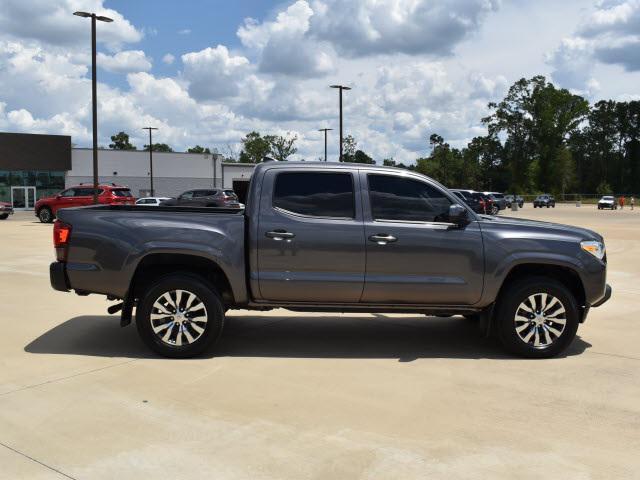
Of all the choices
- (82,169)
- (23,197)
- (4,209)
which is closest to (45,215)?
(4,209)

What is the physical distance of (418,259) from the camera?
5.86 m

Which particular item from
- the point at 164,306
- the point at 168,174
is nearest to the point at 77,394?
the point at 164,306

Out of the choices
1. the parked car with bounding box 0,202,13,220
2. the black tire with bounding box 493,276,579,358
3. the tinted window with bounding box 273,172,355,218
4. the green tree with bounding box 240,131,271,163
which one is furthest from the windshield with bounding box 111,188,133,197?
the green tree with bounding box 240,131,271,163

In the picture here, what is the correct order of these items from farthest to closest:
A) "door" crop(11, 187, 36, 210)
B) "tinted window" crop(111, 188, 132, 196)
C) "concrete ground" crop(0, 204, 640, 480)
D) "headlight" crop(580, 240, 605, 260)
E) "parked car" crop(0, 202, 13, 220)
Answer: "door" crop(11, 187, 36, 210), "parked car" crop(0, 202, 13, 220), "tinted window" crop(111, 188, 132, 196), "headlight" crop(580, 240, 605, 260), "concrete ground" crop(0, 204, 640, 480)

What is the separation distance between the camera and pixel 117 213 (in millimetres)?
5949

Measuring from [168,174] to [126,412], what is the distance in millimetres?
61079

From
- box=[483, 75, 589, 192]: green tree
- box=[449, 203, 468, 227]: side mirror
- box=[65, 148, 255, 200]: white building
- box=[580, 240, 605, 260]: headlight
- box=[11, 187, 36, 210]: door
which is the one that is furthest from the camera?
box=[483, 75, 589, 192]: green tree

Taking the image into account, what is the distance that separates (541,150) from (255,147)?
45.7 meters

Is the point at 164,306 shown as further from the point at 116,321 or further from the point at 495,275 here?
the point at 495,275

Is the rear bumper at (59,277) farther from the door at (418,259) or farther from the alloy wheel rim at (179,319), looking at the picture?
the door at (418,259)

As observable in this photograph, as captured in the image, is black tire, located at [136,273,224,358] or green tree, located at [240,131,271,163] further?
green tree, located at [240,131,271,163]

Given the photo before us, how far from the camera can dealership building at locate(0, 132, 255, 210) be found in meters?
52.8

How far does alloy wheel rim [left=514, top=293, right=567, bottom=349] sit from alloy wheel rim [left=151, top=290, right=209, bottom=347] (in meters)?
3.01

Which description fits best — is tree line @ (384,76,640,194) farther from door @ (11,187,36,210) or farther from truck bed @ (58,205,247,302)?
truck bed @ (58,205,247,302)
